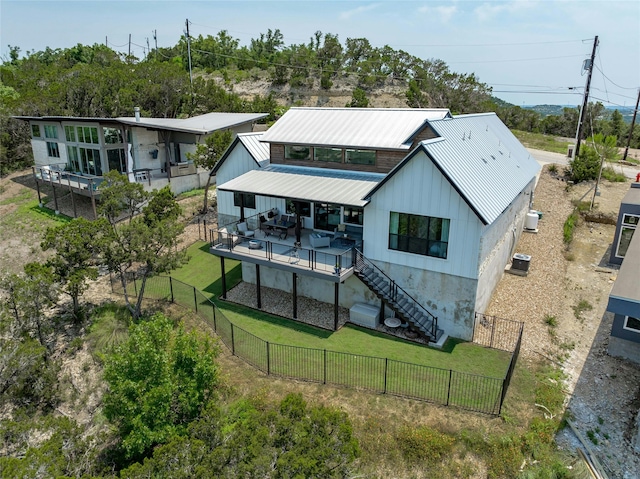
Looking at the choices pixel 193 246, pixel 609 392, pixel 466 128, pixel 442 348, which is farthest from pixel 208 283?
pixel 609 392

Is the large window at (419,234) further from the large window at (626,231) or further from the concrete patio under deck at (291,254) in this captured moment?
the large window at (626,231)

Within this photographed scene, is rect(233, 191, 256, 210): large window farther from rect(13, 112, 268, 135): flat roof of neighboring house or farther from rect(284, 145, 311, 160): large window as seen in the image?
rect(13, 112, 268, 135): flat roof of neighboring house

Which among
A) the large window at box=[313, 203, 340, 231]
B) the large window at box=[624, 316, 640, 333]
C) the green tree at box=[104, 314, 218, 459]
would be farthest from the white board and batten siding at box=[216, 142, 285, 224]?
the large window at box=[624, 316, 640, 333]

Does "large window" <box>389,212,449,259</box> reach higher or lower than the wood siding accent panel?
lower

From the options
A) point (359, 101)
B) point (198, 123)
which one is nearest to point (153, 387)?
point (198, 123)

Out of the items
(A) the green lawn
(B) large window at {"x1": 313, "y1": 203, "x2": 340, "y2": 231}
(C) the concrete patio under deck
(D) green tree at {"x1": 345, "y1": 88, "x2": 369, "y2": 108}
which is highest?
(D) green tree at {"x1": 345, "y1": 88, "x2": 369, "y2": 108}

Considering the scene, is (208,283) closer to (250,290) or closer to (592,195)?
(250,290)
